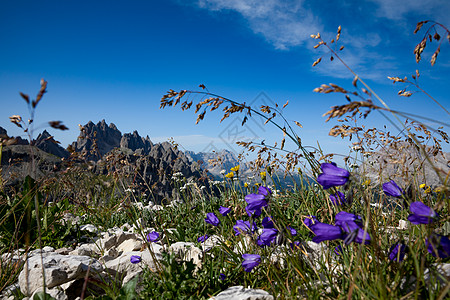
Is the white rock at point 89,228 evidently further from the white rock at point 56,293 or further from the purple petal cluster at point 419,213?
the purple petal cluster at point 419,213

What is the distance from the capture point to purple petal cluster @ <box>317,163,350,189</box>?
1.55 meters

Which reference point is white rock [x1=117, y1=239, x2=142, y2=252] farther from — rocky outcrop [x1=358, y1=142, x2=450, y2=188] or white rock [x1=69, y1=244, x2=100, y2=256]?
rocky outcrop [x1=358, y1=142, x2=450, y2=188]

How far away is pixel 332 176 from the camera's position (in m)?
1.58

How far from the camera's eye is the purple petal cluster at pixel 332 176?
1550 millimetres

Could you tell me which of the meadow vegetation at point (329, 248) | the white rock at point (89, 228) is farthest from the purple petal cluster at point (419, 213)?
the white rock at point (89, 228)

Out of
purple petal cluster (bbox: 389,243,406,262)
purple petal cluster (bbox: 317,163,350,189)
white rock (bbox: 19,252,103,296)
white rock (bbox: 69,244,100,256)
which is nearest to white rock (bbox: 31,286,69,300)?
white rock (bbox: 19,252,103,296)

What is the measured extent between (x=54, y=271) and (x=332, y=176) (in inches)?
91.1

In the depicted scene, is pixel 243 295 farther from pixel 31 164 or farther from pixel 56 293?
pixel 31 164

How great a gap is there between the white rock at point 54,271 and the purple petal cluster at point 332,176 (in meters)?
2.01

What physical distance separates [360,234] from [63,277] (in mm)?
2357

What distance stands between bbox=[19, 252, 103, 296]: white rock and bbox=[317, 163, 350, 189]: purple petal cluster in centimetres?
201

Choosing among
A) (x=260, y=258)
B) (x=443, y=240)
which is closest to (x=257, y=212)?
(x=260, y=258)

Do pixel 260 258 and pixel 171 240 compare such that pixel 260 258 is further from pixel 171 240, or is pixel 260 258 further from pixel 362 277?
pixel 171 240

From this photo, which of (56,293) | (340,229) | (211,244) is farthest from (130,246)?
(340,229)
